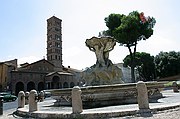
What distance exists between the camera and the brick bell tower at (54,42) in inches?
2923

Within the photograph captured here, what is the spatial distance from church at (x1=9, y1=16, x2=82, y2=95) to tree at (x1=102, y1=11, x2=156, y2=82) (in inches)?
1105

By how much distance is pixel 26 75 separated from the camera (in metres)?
59.9

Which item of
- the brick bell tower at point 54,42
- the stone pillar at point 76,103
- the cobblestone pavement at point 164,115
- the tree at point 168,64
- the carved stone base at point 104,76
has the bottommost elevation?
the cobblestone pavement at point 164,115

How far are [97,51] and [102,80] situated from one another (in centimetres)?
206

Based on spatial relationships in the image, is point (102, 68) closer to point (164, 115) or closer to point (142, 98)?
point (142, 98)

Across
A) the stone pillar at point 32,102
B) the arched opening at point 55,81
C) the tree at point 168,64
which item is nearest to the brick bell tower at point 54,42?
the arched opening at point 55,81

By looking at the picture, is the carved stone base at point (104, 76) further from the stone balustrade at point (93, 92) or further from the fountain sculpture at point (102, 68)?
the stone balustrade at point (93, 92)

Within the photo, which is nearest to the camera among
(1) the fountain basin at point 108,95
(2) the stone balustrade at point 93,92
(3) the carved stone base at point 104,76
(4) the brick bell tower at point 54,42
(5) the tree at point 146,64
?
(2) the stone balustrade at point 93,92

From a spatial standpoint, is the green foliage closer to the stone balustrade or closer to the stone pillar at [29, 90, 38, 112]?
the stone balustrade

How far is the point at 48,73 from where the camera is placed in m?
66.9

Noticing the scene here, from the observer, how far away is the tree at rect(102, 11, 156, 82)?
34594 millimetres

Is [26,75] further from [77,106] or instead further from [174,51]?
[77,106]

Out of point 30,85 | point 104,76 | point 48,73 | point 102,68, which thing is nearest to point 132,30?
point 102,68

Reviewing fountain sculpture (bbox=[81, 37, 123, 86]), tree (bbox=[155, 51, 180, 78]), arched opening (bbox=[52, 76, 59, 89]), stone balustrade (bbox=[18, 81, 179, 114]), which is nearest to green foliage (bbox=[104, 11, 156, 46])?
tree (bbox=[155, 51, 180, 78])
